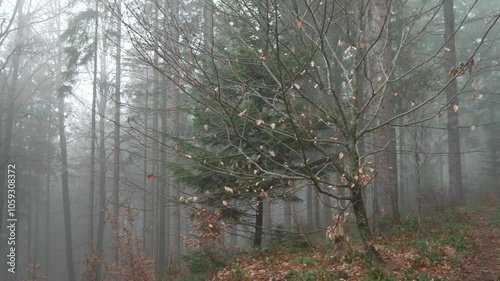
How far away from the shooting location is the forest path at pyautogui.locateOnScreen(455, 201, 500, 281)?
5.67 m

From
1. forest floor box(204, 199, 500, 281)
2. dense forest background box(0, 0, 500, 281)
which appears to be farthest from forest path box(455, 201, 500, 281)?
dense forest background box(0, 0, 500, 281)

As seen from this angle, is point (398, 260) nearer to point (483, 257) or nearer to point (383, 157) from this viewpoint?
point (483, 257)

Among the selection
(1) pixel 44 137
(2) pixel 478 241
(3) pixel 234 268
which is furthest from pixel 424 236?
(1) pixel 44 137

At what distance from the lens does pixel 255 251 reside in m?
8.39

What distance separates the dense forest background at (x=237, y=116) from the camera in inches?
181

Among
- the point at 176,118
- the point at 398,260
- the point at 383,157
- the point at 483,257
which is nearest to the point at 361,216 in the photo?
the point at 398,260

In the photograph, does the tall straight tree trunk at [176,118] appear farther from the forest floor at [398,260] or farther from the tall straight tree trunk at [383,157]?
the tall straight tree trunk at [383,157]

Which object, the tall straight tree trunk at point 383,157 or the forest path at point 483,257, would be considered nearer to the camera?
the forest path at point 483,257

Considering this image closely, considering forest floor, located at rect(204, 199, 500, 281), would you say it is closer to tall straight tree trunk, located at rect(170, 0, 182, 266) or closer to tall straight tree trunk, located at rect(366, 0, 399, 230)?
tall straight tree trunk, located at rect(366, 0, 399, 230)

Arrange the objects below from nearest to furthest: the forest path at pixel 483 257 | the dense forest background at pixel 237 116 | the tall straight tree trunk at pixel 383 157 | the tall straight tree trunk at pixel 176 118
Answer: the dense forest background at pixel 237 116 → the tall straight tree trunk at pixel 176 118 → the forest path at pixel 483 257 → the tall straight tree trunk at pixel 383 157

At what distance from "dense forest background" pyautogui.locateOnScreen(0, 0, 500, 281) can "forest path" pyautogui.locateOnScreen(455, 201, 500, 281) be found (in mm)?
1545

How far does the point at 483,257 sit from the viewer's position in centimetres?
674

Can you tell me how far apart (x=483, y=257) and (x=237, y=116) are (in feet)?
18.0

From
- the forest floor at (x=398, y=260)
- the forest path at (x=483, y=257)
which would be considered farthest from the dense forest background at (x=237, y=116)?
the forest path at (x=483, y=257)
